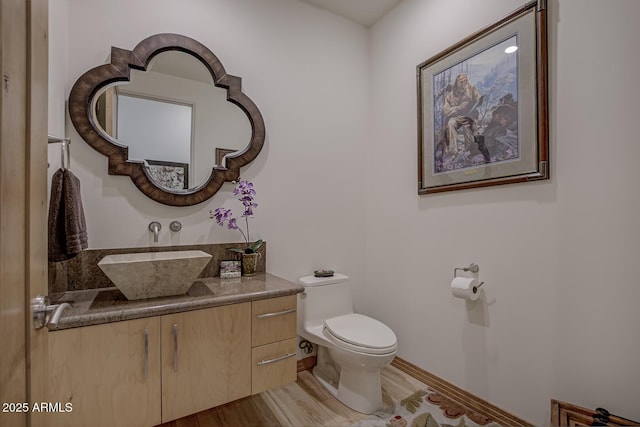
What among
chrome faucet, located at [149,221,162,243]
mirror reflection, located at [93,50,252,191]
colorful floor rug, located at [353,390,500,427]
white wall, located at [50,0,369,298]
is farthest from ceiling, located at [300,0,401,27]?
colorful floor rug, located at [353,390,500,427]

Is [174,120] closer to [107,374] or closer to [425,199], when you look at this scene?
[107,374]

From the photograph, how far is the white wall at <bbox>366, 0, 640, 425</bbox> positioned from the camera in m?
1.33

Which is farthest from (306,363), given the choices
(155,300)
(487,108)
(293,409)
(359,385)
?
(487,108)

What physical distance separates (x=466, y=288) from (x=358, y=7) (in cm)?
225

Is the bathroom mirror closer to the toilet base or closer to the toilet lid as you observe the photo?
the toilet lid

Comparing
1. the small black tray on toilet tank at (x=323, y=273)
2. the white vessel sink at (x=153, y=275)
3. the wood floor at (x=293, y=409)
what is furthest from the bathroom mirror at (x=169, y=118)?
the wood floor at (x=293, y=409)

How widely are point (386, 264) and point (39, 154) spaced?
222 centimetres

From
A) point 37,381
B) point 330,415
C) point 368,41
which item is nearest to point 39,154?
point 37,381

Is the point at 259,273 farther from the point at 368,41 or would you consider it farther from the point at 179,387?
the point at 368,41

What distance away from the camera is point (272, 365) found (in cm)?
153

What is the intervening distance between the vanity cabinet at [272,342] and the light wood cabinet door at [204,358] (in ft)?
0.12

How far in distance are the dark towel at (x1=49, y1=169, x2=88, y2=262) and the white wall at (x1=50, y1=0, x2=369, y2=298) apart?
31 cm

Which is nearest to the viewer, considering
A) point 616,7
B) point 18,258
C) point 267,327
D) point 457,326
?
point 18,258

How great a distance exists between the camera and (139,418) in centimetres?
124
